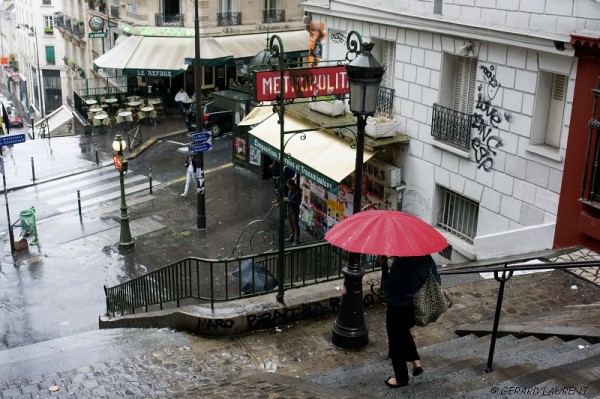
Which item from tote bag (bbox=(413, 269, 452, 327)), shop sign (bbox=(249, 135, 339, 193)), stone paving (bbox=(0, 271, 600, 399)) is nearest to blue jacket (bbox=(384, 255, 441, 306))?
tote bag (bbox=(413, 269, 452, 327))

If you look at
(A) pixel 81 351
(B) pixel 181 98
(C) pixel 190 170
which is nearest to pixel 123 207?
(C) pixel 190 170

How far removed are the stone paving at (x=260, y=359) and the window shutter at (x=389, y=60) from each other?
6.34m

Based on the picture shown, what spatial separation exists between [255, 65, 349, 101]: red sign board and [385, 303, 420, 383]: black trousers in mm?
4069

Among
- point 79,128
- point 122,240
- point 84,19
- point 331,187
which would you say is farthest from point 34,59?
point 331,187

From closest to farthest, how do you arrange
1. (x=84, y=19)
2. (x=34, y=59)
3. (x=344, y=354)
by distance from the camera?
(x=344, y=354)
(x=84, y=19)
(x=34, y=59)

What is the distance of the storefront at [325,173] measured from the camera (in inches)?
575

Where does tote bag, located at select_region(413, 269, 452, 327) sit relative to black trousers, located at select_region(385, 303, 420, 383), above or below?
above

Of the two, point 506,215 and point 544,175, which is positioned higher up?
point 544,175

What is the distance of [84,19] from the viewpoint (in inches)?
1697

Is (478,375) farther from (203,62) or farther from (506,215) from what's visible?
(203,62)

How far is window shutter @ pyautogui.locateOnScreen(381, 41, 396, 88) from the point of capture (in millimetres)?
14766

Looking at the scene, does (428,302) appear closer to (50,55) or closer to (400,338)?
(400,338)

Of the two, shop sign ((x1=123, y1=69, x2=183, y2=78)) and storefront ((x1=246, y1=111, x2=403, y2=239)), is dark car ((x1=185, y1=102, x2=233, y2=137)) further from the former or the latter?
storefront ((x1=246, y1=111, x2=403, y2=239))

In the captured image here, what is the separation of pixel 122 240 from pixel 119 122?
1377 centimetres
